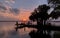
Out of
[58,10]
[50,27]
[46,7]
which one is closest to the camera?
[58,10]

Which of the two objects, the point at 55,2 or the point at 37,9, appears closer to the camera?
the point at 55,2

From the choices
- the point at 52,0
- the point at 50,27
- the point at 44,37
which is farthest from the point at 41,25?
the point at 44,37

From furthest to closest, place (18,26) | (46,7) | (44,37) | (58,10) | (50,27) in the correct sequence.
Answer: (18,26)
(46,7)
(50,27)
(58,10)
(44,37)

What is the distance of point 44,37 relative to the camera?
19.6 meters

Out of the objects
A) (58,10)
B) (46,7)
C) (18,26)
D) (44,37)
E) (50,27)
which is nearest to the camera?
(44,37)

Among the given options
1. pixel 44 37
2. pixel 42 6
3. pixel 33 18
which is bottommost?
pixel 44 37

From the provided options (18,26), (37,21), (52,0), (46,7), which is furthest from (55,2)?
(18,26)

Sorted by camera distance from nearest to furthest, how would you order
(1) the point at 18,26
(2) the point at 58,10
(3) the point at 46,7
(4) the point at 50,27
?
1. (2) the point at 58,10
2. (4) the point at 50,27
3. (3) the point at 46,7
4. (1) the point at 18,26

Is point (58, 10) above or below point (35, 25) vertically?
above

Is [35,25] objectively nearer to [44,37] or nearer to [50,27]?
[50,27]

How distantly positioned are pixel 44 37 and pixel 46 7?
1165cm

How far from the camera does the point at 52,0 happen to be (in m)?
27.8

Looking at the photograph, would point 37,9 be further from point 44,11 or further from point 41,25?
point 41,25

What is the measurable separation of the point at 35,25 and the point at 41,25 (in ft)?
6.10
